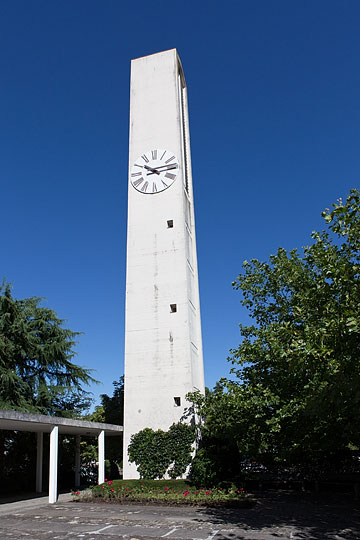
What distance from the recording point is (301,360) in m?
8.20

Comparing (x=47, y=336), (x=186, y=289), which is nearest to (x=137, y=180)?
(x=186, y=289)

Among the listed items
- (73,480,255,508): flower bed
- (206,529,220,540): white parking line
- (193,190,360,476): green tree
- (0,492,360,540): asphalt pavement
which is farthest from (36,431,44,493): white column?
(206,529,220,540): white parking line

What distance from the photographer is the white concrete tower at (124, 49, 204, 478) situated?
21.8 meters

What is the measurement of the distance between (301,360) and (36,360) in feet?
74.6

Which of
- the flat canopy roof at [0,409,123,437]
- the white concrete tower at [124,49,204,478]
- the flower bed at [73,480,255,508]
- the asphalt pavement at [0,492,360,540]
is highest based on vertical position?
the white concrete tower at [124,49,204,478]

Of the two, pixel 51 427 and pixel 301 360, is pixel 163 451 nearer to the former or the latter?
pixel 51 427

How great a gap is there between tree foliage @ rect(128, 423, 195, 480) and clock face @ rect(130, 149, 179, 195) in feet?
46.1

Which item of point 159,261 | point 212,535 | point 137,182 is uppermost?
point 137,182

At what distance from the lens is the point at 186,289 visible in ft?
76.4

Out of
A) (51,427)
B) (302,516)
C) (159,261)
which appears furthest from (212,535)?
(159,261)

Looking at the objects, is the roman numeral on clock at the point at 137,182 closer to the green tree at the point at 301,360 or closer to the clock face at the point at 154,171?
the clock face at the point at 154,171

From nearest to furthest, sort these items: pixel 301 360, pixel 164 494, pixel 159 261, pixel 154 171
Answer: pixel 301 360, pixel 164 494, pixel 159 261, pixel 154 171

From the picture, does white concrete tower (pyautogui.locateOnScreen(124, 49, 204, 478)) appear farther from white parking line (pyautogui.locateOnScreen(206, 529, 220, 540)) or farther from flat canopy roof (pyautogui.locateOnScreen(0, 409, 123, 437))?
white parking line (pyautogui.locateOnScreen(206, 529, 220, 540))

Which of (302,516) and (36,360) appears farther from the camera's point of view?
(36,360)
